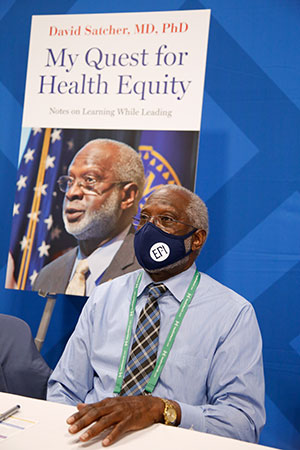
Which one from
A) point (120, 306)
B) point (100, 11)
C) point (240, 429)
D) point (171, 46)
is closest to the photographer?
point (240, 429)

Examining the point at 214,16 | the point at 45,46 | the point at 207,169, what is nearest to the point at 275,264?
the point at 207,169

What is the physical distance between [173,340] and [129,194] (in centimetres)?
141

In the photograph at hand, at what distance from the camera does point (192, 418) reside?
5.67 ft

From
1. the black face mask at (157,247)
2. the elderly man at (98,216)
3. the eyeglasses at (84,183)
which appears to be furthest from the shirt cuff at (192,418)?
the eyeglasses at (84,183)

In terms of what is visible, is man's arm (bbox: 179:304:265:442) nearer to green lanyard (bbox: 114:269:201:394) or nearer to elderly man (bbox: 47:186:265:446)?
elderly man (bbox: 47:186:265:446)

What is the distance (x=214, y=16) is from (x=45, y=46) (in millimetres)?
1146

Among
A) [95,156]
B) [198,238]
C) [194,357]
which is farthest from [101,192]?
[194,357]

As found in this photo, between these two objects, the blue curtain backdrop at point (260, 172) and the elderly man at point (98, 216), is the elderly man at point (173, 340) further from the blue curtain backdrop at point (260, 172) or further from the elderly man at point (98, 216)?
the blue curtain backdrop at point (260, 172)

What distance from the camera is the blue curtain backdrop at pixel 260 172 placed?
3365 millimetres

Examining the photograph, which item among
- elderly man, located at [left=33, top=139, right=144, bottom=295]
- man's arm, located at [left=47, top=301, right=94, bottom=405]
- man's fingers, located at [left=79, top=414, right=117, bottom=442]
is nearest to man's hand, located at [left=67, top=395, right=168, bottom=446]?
man's fingers, located at [left=79, top=414, right=117, bottom=442]

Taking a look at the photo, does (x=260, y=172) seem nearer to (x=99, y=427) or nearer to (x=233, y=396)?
(x=233, y=396)

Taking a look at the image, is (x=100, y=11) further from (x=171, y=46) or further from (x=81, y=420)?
(x=81, y=420)

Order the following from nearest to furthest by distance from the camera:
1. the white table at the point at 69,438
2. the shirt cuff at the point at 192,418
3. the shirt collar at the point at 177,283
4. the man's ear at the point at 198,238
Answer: the white table at the point at 69,438, the shirt cuff at the point at 192,418, the shirt collar at the point at 177,283, the man's ear at the point at 198,238

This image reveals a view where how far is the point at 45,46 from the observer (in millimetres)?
3506
